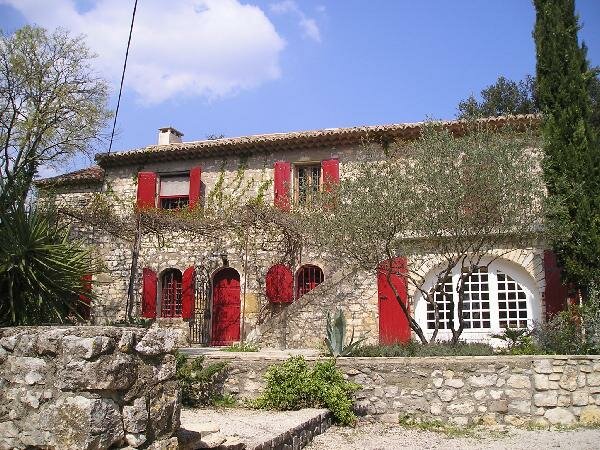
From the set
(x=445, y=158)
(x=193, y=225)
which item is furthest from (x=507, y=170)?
(x=193, y=225)

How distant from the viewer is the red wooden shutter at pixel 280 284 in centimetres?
1566

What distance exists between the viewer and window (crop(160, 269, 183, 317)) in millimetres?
17250

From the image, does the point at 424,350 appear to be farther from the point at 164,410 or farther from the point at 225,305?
the point at 225,305

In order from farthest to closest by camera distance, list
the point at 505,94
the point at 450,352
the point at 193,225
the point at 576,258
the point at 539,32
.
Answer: the point at 505,94 → the point at 193,225 → the point at 539,32 → the point at 576,258 → the point at 450,352

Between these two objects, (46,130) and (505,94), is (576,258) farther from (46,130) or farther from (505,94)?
(46,130)

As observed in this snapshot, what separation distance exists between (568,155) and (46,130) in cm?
1583

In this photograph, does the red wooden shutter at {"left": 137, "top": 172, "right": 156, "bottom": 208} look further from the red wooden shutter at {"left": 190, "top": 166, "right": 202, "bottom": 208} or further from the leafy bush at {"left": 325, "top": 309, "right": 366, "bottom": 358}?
the leafy bush at {"left": 325, "top": 309, "right": 366, "bottom": 358}

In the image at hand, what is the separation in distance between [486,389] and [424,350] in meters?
1.20

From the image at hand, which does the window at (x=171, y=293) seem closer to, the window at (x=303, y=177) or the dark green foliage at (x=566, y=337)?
the window at (x=303, y=177)

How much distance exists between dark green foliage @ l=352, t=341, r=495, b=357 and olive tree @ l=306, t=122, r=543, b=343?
Result: 0.58 m

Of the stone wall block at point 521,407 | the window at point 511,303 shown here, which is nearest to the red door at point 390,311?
the window at point 511,303

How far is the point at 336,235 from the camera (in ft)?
34.1

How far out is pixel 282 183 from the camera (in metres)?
16.5

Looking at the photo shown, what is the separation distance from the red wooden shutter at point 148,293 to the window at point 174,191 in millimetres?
2328
